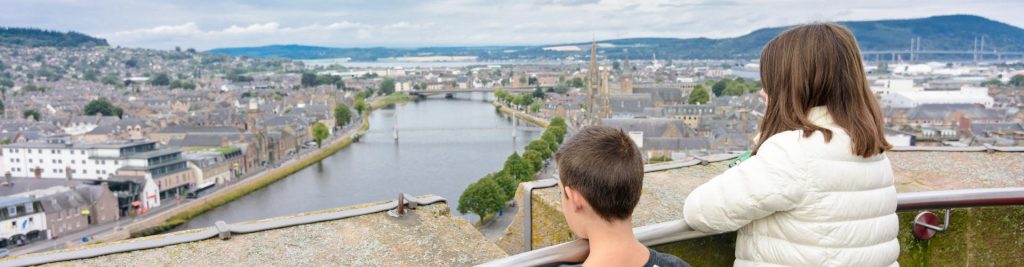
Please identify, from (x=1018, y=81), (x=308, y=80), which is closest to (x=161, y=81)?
(x=308, y=80)

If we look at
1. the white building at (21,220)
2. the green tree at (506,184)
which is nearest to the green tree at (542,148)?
the green tree at (506,184)

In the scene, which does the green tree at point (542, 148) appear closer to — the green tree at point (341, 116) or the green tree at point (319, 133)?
the green tree at point (319, 133)

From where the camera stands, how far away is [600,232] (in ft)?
2.58

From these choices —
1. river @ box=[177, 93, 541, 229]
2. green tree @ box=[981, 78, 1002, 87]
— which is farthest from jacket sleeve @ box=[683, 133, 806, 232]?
green tree @ box=[981, 78, 1002, 87]

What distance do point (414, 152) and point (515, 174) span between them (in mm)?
6636

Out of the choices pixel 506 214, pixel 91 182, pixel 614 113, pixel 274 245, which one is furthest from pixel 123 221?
pixel 614 113

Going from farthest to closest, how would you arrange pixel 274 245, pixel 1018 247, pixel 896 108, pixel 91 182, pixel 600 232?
pixel 896 108 < pixel 91 182 < pixel 1018 247 < pixel 274 245 < pixel 600 232

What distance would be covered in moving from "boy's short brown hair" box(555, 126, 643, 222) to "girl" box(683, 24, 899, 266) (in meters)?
0.15

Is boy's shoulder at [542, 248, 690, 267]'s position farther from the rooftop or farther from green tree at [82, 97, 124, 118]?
green tree at [82, 97, 124, 118]

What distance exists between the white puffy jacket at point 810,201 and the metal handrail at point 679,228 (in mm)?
33

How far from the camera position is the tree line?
11.1m

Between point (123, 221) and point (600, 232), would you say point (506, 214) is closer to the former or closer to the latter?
point (123, 221)

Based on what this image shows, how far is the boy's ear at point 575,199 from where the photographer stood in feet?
2.58

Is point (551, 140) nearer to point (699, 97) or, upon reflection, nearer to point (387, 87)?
point (699, 97)
